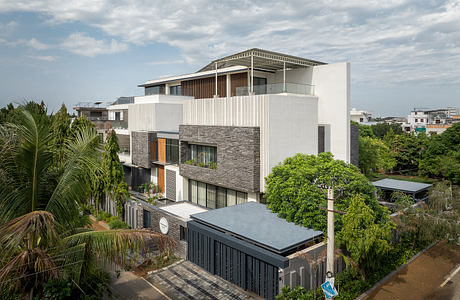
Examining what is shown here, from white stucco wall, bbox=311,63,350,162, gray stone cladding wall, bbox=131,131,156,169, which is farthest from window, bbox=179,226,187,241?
gray stone cladding wall, bbox=131,131,156,169

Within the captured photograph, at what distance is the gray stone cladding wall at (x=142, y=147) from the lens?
27141mm

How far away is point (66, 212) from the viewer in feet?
27.1

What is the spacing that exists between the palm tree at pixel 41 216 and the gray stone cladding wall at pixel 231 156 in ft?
35.6

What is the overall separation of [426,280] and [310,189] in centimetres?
637

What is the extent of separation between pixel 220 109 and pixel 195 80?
430 inches

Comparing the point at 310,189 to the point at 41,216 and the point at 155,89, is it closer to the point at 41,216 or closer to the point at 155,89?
the point at 41,216

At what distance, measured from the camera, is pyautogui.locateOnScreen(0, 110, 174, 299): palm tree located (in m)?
7.09

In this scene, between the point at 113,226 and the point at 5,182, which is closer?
the point at 5,182

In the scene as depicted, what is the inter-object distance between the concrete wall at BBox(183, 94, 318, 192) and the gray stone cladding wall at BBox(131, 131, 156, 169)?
724 centimetres

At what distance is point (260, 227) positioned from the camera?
1453cm

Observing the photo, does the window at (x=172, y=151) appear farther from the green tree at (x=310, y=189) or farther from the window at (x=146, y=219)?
the green tree at (x=310, y=189)

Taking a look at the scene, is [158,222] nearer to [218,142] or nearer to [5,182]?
[218,142]

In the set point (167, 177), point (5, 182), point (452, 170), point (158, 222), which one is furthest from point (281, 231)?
point (452, 170)

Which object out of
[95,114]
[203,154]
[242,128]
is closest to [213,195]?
[203,154]
